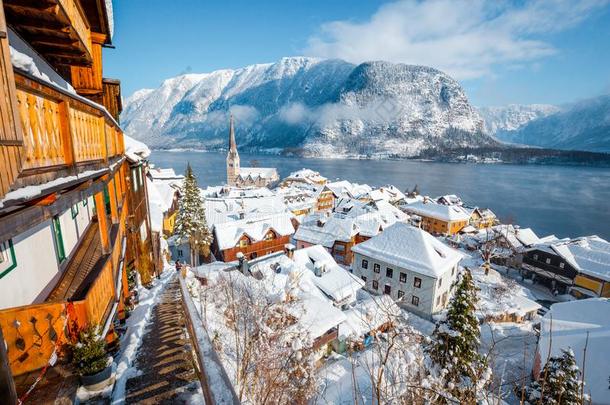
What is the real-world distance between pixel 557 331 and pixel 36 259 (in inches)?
953

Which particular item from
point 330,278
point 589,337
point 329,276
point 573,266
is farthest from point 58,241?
point 573,266

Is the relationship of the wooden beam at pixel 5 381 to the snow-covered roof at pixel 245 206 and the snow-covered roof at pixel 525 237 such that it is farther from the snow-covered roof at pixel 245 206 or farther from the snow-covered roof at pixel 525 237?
the snow-covered roof at pixel 525 237

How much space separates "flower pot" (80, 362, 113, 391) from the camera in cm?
548

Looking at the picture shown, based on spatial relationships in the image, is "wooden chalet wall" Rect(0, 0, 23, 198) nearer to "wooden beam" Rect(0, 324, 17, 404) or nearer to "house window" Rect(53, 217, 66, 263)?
"wooden beam" Rect(0, 324, 17, 404)

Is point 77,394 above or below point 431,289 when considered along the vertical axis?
above

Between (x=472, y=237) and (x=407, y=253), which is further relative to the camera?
(x=472, y=237)

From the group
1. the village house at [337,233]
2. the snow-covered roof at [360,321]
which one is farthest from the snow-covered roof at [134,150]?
the village house at [337,233]

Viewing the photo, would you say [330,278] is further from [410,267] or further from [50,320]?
[50,320]

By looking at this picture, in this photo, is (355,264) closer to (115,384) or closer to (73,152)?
(115,384)

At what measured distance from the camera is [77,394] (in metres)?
5.42

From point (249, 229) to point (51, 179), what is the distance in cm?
3039

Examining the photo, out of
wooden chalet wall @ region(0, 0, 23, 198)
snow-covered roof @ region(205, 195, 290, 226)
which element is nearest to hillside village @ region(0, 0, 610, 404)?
wooden chalet wall @ region(0, 0, 23, 198)

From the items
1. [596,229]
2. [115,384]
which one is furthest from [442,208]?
[115,384]

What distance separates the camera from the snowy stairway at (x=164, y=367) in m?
5.75
